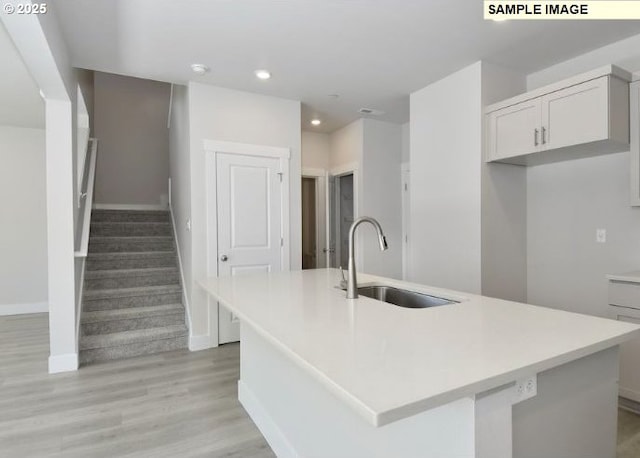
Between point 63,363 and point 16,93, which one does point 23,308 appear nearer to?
point 63,363

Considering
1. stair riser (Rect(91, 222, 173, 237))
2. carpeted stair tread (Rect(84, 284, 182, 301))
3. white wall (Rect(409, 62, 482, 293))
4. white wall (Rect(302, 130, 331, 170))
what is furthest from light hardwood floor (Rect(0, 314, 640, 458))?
white wall (Rect(302, 130, 331, 170))

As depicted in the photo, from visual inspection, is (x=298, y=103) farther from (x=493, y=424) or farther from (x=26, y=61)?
(x=493, y=424)

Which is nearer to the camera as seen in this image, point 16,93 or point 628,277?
point 628,277

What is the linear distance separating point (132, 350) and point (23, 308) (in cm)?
293

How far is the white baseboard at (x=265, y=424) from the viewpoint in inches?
72.7

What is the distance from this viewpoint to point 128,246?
4.66 meters

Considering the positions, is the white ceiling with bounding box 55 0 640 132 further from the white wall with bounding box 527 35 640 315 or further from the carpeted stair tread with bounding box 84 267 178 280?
the carpeted stair tread with bounding box 84 267 178 280

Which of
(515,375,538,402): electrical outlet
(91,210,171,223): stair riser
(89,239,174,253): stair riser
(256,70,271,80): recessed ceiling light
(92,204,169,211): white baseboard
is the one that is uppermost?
(256,70,271,80): recessed ceiling light

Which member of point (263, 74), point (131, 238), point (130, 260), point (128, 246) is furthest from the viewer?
point (131, 238)

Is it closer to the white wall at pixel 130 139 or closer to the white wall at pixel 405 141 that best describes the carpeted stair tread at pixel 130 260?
the white wall at pixel 130 139

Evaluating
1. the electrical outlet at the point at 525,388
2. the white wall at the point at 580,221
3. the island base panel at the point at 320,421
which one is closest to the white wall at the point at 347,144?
the white wall at the point at 580,221

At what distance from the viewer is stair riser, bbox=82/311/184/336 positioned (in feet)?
11.4

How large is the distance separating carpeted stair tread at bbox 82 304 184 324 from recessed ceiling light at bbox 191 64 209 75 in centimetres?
243

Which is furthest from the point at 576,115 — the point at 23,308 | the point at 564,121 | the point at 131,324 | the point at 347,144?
the point at 23,308
